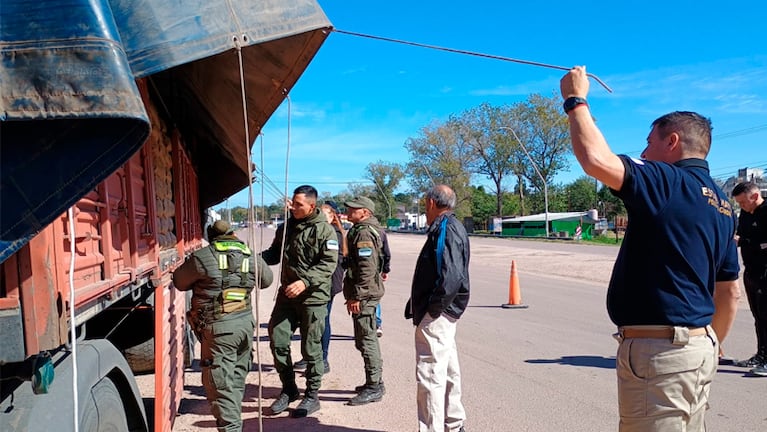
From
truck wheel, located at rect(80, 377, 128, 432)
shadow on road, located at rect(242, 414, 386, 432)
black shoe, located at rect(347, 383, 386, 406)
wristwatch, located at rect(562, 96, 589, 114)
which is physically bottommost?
shadow on road, located at rect(242, 414, 386, 432)

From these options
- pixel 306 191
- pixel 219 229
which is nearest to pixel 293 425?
pixel 219 229

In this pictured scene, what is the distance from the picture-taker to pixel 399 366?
6.04m

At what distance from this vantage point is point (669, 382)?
7.54 ft

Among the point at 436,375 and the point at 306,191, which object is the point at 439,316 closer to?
the point at 436,375

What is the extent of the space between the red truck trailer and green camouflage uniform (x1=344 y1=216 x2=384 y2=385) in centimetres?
184

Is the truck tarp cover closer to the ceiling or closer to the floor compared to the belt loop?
closer to the ceiling

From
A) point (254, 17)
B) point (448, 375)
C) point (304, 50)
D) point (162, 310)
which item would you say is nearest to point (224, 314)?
point (162, 310)

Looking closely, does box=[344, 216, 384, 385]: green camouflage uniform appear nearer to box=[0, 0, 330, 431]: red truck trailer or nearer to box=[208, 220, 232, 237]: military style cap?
box=[208, 220, 232, 237]: military style cap

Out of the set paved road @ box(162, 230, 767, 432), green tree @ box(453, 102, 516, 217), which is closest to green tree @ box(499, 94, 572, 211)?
green tree @ box(453, 102, 516, 217)

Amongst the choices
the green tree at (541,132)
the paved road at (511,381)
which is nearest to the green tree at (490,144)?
the green tree at (541,132)

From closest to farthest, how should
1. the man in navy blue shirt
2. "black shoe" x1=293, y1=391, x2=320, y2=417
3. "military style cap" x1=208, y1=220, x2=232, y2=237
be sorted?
the man in navy blue shirt, "military style cap" x1=208, y1=220, x2=232, y2=237, "black shoe" x1=293, y1=391, x2=320, y2=417

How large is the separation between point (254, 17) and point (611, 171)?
1596 mm

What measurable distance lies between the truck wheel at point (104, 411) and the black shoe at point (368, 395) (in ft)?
8.53

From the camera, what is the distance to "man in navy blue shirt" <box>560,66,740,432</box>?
89.4 inches
